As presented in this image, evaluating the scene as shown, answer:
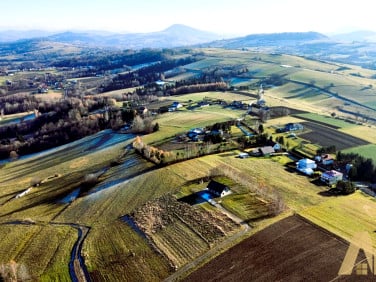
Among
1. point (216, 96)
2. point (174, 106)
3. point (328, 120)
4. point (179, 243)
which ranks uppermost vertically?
point (179, 243)

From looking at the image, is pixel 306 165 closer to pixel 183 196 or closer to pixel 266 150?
pixel 266 150

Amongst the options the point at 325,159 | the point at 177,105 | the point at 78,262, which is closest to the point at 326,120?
the point at 325,159

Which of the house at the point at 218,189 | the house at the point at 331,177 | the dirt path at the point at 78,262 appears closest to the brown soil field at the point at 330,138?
the house at the point at 331,177

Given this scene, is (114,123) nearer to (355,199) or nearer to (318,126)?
(318,126)

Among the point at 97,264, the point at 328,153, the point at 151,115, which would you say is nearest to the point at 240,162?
the point at 328,153

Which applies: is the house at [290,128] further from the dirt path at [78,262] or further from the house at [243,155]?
the dirt path at [78,262]
